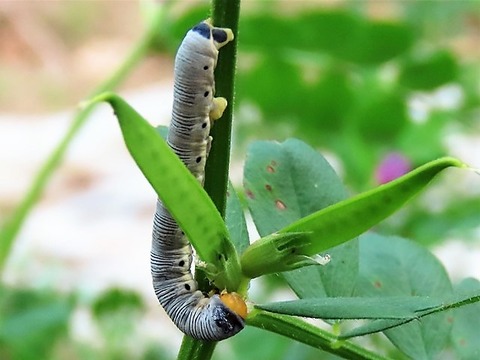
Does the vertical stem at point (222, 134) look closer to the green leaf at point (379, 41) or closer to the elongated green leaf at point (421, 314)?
the elongated green leaf at point (421, 314)

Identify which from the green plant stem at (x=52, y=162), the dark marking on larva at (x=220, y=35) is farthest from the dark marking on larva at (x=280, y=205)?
the green plant stem at (x=52, y=162)

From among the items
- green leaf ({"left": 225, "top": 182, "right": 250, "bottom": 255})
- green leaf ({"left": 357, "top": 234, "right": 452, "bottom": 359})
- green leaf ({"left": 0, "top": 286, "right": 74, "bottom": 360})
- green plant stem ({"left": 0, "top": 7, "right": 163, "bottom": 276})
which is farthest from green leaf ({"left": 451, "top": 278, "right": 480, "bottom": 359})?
green leaf ({"left": 0, "top": 286, "right": 74, "bottom": 360})

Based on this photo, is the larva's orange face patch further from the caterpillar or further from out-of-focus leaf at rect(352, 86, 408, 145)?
out-of-focus leaf at rect(352, 86, 408, 145)

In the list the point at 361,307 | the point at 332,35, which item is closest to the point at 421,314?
the point at 361,307

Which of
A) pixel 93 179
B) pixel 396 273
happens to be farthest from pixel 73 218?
pixel 396 273

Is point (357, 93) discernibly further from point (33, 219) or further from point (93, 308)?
point (33, 219)
